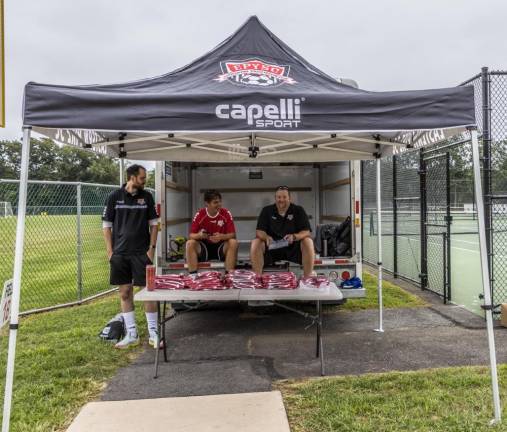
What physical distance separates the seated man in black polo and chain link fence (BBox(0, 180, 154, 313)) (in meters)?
2.90

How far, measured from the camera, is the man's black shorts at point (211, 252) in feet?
18.7

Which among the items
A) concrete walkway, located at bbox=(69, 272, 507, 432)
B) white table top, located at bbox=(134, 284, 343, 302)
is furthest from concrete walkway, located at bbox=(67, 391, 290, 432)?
white table top, located at bbox=(134, 284, 343, 302)

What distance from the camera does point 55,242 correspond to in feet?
36.2

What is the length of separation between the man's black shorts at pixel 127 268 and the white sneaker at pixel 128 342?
0.58 m

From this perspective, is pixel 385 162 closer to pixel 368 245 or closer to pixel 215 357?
pixel 368 245

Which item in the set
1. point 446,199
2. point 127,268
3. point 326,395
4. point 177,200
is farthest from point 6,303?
point 446,199

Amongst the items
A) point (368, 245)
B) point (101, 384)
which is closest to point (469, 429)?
point (101, 384)

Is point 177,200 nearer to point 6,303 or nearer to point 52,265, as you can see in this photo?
point 6,303

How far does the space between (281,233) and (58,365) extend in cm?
285

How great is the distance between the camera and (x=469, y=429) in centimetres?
289

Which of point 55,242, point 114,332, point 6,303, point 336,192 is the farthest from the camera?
point 55,242

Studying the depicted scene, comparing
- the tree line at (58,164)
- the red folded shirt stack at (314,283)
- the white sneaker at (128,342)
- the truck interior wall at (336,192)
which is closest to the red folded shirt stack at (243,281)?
the red folded shirt stack at (314,283)

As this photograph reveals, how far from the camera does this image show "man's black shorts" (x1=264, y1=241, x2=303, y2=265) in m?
5.54

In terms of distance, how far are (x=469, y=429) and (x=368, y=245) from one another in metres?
8.92
